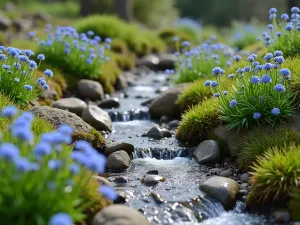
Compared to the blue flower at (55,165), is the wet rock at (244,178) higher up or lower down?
lower down

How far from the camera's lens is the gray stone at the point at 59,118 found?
25.5 feet

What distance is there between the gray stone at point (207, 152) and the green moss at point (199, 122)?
390 millimetres

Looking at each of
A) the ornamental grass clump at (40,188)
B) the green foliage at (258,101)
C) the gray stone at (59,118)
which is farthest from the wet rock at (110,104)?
the ornamental grass clump at (40,188)

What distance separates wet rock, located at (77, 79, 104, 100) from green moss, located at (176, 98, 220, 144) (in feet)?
10.8

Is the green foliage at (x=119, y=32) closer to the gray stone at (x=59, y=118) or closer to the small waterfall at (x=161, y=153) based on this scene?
the gray stone at (x=59, y=118)

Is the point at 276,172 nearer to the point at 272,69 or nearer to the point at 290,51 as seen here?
the point at 272,69

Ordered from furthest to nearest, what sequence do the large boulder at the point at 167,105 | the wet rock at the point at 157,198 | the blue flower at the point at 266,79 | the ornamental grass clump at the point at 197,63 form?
the ornamental grass clump at the point at 197,63, the large boulder at the point at 167,105, the blue flower at the point at 266,79, the wet rock at the point at 157,198

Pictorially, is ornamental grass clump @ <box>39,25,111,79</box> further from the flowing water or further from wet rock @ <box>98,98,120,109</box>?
the flowing water

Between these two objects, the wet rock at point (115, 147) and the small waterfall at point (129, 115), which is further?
the small waterfall at point (129, 115)

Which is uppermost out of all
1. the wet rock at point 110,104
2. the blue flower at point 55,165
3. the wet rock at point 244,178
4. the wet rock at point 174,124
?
the wet rock at point 110,104

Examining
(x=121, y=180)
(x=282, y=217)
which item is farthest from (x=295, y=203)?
(x=121, y=180)

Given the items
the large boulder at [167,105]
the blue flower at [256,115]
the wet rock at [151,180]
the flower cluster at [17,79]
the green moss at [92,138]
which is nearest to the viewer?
the wet rock at [151,180]

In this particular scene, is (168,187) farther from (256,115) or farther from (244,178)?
(256,115)

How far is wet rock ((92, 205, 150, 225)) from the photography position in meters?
4.88
